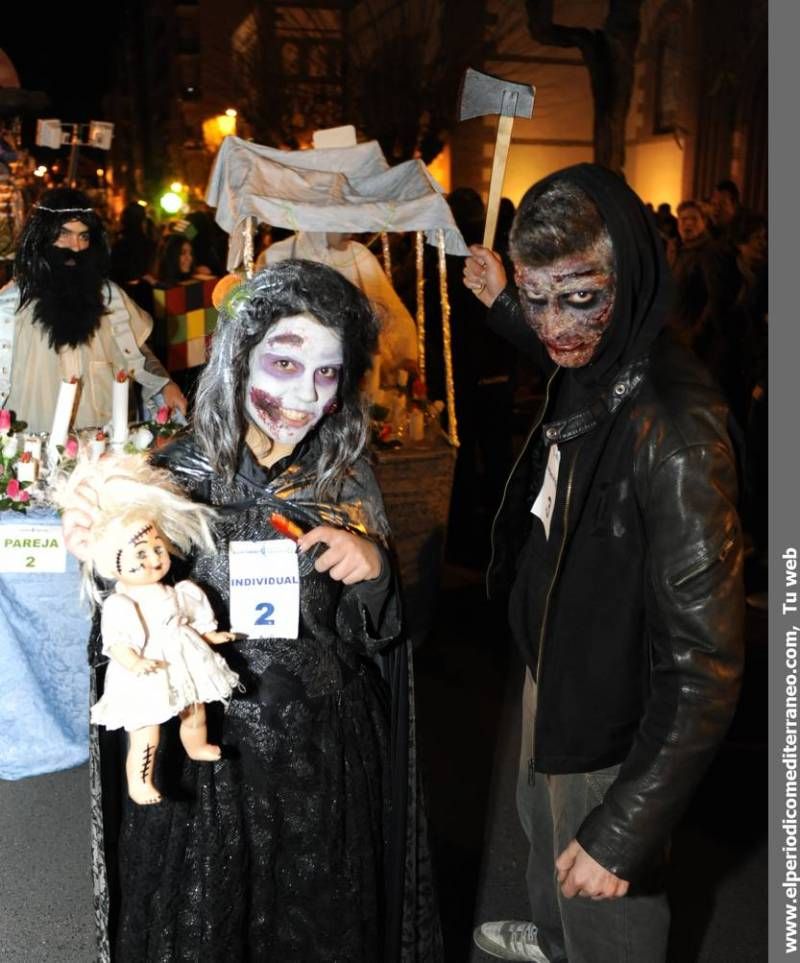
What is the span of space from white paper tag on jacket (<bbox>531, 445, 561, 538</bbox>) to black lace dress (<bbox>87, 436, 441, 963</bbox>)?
1.14 feet

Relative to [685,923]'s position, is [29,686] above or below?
above

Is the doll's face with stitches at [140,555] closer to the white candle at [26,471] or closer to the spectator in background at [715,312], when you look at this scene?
the white candle at [26,471]

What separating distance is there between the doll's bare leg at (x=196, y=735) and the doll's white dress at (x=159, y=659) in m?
0.07

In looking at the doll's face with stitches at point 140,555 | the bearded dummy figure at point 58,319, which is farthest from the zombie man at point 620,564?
the bearded dummy figure at point 58,319

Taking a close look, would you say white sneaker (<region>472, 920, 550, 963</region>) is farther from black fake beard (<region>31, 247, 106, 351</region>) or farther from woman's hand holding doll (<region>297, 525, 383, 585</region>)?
black fake beard (<region>31, 247, 106, 351</region>)

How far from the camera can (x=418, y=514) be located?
5461mm

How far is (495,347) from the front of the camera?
276 inches

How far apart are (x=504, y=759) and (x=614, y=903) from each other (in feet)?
6.77

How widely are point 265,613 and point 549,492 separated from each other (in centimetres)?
64

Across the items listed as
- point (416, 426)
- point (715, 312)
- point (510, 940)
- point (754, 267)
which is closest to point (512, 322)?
point (510, 940)

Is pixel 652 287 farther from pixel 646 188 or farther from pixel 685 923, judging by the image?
pixel 646 188

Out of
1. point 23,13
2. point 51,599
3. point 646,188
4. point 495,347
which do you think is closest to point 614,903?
point 51,599

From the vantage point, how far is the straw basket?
5.36 meters

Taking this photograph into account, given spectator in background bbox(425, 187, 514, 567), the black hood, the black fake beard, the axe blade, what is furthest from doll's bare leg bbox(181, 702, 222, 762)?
spectator in background bbox(425, 187, 514, 567)
